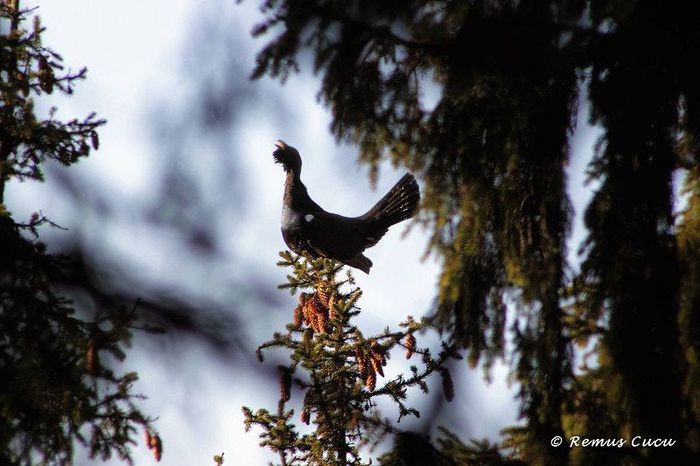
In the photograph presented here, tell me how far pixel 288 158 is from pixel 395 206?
0.94 metres

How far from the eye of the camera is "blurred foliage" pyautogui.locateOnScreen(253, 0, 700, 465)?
2.99 m

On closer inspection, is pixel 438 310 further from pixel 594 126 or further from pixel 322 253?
pixel 322 253

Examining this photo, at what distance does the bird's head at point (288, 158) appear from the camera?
481 centimetres

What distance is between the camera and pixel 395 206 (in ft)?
17.9

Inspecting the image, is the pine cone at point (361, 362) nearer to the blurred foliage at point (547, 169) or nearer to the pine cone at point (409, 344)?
the pine cone at point (409, 344)

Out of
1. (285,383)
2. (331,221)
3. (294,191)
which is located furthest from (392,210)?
(285,383)

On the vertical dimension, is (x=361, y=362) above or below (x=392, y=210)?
below

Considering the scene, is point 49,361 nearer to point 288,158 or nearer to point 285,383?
point 285,383

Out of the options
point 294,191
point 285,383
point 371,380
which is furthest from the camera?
point 294,191

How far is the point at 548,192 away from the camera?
340cm

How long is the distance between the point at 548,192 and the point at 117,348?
6.93 ft

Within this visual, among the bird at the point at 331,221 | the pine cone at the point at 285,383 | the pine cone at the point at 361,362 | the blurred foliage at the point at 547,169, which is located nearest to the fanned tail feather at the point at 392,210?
the bird at the point at 331,221

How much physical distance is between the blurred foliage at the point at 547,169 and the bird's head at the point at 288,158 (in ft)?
4.23

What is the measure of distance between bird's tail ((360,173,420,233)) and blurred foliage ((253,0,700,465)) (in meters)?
1.75
